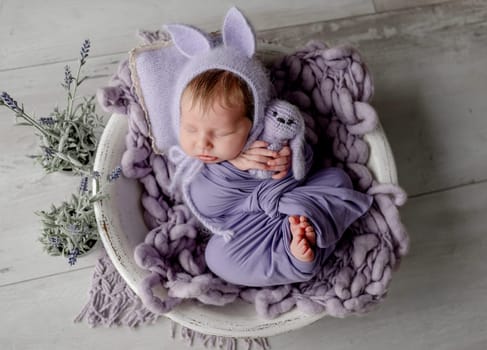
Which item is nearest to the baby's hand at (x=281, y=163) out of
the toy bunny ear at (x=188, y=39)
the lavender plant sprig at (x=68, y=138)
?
the toy bunny ear at (x=188, y=39)

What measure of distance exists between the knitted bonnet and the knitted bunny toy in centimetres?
1

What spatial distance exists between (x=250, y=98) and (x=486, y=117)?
0.67m

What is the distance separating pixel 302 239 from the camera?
917 mm

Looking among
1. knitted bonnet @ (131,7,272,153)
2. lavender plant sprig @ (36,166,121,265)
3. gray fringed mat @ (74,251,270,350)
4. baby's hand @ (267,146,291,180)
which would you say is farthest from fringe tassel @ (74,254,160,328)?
baby's hand @ (267,146,291,180)

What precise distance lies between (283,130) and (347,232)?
0.88ft

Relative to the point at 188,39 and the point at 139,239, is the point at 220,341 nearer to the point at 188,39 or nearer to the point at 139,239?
the point at 139,239

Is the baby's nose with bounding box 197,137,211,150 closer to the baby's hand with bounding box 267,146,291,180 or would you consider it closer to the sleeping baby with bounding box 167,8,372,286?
the sleeping baby with bounding box 167,8,372,286

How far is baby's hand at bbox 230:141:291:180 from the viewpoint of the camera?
925 millimetres

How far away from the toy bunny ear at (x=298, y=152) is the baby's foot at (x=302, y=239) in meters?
0.08

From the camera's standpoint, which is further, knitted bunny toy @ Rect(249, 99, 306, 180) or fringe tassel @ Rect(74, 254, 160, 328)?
fringe tassel @ Rect(74, 254, 160, 328)

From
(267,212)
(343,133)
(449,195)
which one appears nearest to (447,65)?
(449,195)

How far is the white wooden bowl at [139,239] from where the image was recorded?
94 cm

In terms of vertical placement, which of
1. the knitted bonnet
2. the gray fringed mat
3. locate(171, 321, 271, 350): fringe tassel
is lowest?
locate(171, 321, 271, 350): fringe tassel

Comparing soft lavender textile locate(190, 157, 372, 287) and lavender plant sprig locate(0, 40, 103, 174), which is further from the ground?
lavender plant sprig locate(0, 40, 103, 174)
